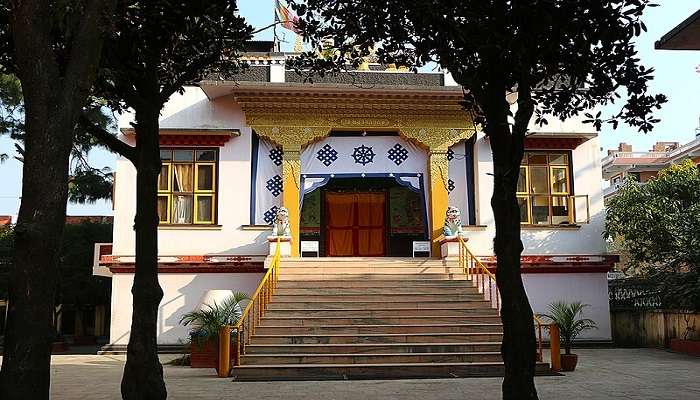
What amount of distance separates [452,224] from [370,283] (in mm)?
2831

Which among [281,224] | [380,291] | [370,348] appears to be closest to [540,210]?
[380,291]

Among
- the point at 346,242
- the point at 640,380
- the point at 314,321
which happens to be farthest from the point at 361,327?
the point at 346,242

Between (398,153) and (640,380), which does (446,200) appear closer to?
(398,153)

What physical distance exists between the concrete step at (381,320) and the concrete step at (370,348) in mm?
914

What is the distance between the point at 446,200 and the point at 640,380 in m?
7.55

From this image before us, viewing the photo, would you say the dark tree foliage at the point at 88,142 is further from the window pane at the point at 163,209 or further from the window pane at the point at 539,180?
the window pane at the point at 539,180

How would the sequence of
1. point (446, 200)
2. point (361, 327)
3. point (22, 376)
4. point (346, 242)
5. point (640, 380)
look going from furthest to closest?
point (346, 242)
point (446, 200)
point (361, 327)
point (640, 380)
point (22, 376)

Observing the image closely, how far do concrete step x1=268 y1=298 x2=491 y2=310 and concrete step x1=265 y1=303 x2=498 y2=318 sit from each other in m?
0.07

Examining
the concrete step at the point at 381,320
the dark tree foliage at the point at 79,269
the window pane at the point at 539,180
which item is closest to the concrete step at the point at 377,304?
the concrete step at the point at 381,320

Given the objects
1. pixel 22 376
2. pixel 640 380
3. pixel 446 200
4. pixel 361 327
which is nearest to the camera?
pixel 22 376

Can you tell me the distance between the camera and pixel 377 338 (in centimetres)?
1143

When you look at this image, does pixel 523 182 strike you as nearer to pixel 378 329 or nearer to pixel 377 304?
pixel 377 304

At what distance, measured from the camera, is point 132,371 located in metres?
6.25

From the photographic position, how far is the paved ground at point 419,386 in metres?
8.07
